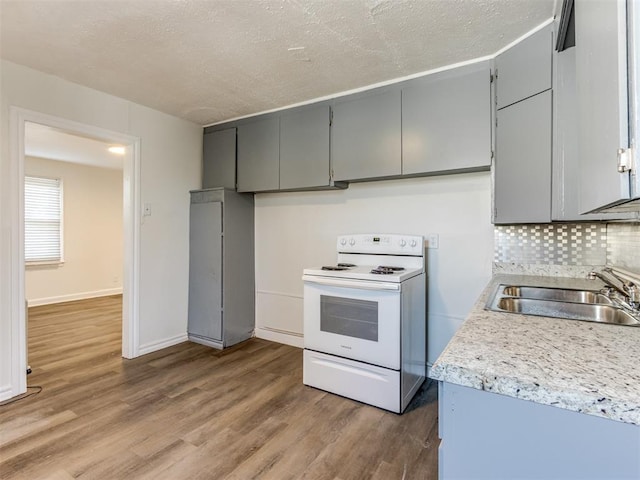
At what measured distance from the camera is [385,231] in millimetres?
2928

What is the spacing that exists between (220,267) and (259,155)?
1.15 meters

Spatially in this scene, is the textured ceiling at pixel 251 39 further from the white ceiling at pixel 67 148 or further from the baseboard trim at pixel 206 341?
the baseboard trim at pixel 206 341

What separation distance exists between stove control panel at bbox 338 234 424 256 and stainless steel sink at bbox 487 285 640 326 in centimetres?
80

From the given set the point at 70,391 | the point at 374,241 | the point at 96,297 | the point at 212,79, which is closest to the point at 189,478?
the point at 70,391

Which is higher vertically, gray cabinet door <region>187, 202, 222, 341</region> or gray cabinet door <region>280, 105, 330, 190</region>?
gray cabinet door <region>280, 105, 330, 190</region>

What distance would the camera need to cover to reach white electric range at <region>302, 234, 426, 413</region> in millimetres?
2213

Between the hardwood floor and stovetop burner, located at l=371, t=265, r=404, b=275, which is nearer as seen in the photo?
the hardwood floor

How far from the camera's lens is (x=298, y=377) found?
2715mm

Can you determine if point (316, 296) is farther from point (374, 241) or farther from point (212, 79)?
point (212, 79)

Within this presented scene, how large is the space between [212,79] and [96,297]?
509 cm

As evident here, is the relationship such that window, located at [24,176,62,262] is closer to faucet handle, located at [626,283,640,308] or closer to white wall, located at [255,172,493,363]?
white wall, located at [255,172,493,363]

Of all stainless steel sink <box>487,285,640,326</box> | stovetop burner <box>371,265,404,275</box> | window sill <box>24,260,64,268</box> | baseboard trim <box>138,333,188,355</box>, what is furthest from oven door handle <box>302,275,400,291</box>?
window sill <box>24,260,64,268</box>

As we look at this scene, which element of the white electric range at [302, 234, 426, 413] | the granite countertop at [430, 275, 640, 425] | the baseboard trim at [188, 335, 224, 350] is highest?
the granite countertop at [430, 275, 640, 425]

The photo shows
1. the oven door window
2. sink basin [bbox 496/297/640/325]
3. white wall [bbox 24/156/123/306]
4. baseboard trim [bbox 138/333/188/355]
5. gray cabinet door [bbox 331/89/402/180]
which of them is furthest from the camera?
white wall [bbox 24/156/123/306]
